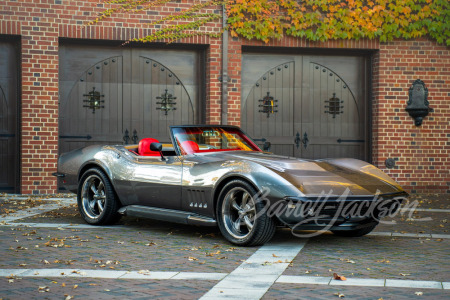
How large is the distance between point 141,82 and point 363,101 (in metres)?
4.64

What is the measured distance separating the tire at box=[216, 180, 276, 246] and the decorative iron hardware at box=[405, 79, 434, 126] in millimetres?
8221

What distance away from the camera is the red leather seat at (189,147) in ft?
25.4

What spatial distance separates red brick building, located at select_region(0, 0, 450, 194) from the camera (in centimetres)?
1313

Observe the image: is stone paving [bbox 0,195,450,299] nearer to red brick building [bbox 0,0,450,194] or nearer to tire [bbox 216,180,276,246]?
tire [bbox 216,180,276,246]

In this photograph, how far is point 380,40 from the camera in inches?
557

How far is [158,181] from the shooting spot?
7770 mm

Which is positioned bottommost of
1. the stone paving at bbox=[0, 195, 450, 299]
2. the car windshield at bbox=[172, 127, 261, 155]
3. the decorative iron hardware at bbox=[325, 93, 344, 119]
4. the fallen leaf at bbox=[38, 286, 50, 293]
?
the stone paving at bbox=[0, 195, 450, 299]

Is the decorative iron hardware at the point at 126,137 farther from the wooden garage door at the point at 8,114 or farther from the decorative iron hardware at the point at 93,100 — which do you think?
the wooden garage door at the point at 8,114

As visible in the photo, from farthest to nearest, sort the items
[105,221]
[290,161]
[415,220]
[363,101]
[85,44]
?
[363,101]
[85,44]
[415,220]
[105,221]
[290,161]

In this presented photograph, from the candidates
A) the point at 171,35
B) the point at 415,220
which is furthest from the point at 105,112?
the point at 415,220

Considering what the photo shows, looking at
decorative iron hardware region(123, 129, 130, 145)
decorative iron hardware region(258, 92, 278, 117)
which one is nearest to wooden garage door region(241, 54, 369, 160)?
decorative iron hardware region(258, 92, 278, 117)

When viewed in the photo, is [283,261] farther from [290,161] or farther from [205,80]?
[205,80]

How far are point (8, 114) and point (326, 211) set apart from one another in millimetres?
8434

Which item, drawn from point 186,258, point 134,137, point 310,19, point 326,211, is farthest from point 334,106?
point 186,258
